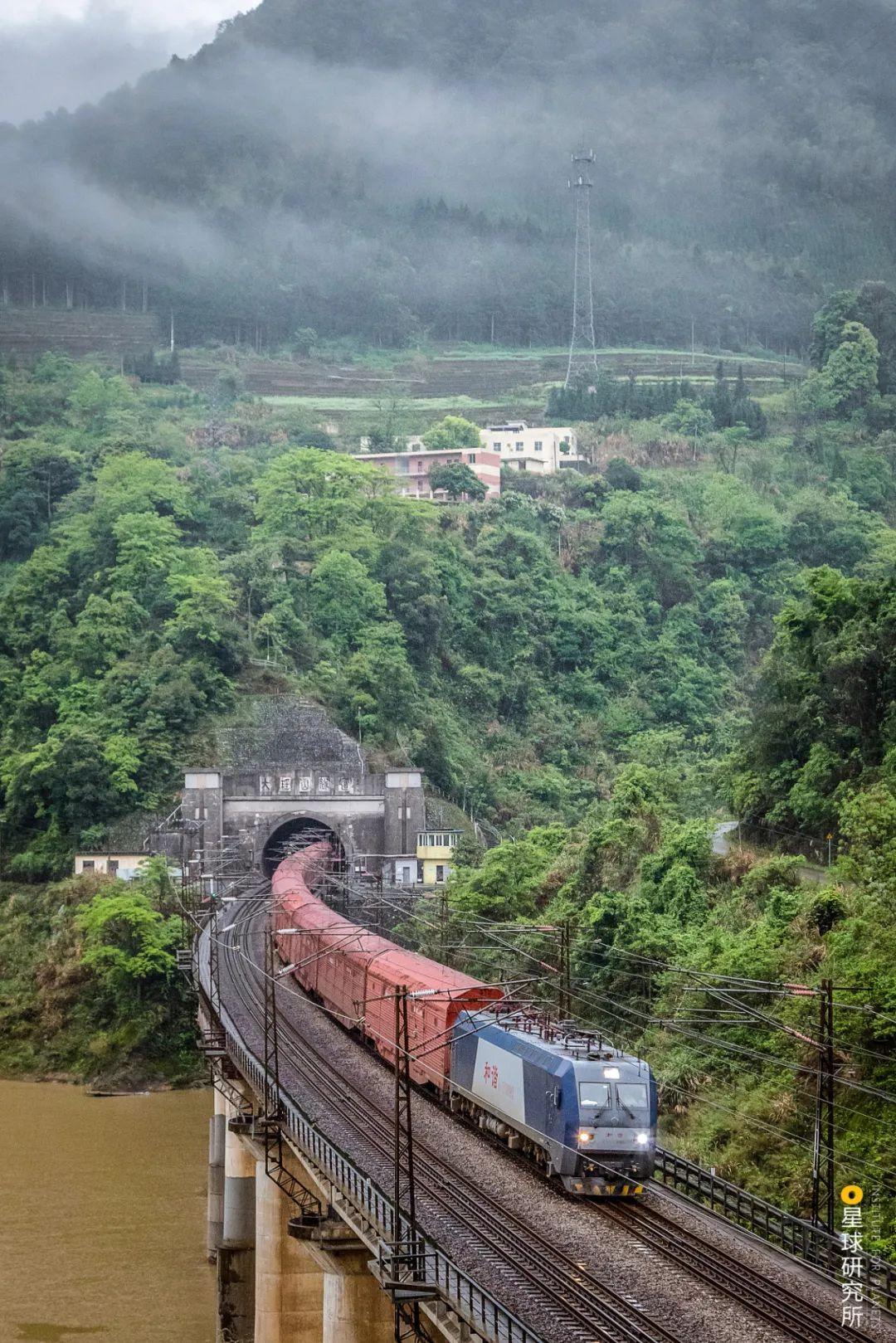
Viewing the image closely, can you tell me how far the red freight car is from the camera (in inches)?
1378

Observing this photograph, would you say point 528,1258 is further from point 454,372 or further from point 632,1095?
point 454,372

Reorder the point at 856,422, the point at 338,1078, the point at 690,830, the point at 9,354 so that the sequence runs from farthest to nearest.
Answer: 1. the point at 9,354
2. the point at 856,422
3. the point at 690,830
4. the point at 338,1078

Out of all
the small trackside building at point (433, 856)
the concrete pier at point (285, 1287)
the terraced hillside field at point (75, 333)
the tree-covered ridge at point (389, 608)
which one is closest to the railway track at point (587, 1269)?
the concrete pier at point (285, 1287)

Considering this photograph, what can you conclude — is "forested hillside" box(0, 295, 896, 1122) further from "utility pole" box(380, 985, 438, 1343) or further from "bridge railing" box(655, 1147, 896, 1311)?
"utility pole" box(380, 985, 438, 1343)

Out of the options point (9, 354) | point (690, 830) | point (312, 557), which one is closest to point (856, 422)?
point (312, 557)

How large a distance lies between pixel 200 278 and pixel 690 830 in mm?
130549

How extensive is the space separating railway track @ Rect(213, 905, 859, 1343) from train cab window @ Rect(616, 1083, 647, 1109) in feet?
5.14

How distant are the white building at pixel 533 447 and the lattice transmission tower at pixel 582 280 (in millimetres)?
24842

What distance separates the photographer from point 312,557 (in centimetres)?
9956

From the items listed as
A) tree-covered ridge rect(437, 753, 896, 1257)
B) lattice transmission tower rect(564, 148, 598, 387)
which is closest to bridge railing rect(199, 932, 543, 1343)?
tree-covered ridge rect(437, 753, 896, 1257)

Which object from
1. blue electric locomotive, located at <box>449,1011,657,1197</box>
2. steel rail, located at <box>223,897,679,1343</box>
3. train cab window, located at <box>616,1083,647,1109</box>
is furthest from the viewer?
train cab window, located at <box>616,1083,647,1109</box>

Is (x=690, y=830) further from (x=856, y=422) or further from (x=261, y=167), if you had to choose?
(x=261, y=167)

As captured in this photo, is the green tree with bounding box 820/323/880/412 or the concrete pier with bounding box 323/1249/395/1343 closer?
the concrete pier with bounding box 323/1249/395/1343

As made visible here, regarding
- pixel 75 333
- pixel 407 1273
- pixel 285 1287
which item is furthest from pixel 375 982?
pixel 75 333
